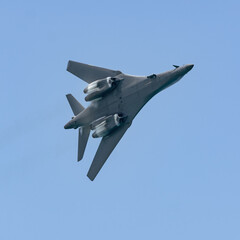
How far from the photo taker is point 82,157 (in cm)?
8400

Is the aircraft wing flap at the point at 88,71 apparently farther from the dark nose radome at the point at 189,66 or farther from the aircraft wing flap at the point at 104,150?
the dark nose radome at the point at 189,66

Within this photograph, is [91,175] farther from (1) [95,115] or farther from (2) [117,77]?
(2) [117,77]

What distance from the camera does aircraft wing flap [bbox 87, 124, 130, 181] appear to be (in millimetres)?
79500

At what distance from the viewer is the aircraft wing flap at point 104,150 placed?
79.5 m

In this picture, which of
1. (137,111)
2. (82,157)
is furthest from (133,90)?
(82,157)

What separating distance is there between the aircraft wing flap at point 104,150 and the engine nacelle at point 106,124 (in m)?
1.00

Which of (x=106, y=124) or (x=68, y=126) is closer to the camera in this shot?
(x=106, y=124)

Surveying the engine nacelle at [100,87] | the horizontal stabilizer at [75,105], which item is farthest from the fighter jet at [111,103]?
the horizontal stabilizer at [75,105]

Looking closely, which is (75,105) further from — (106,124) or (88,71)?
(106,124)

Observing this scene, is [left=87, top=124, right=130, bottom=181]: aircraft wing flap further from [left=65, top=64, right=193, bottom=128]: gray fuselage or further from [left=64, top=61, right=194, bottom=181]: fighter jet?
[left=65, top=64, right=193, bottom=128]: gray fuselage

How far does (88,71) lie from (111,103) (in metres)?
8.34

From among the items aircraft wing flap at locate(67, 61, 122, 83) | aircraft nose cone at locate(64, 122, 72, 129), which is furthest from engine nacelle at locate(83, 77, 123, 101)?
aircraft nose cone at locate(64, 122, 72, 129)

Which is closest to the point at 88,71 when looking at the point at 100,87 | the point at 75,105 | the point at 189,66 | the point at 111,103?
the point at 75,105

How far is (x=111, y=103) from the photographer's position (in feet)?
260
